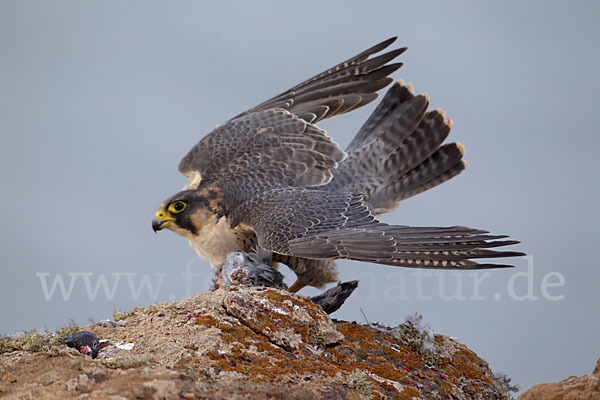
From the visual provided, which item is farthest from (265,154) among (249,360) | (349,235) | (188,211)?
(249,360)

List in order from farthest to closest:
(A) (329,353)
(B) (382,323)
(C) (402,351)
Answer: (B) (382,323) → (C) (402,351) → (A) (329,353)

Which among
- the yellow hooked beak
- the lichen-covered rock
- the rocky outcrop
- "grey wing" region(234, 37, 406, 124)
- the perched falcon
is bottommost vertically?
the lichen-covered rock

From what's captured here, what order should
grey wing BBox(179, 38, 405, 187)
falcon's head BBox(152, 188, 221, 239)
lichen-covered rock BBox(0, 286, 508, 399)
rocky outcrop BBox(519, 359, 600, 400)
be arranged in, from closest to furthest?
1. lichen-covered rock BBox(0, 286, 508, 399)
2. rocky outcrop BBox(519, 359, 600, 400)
3. falcon's head BBox(152, 188, 221, 239)
4. grey wing BBox(179, 38, 405, 187)

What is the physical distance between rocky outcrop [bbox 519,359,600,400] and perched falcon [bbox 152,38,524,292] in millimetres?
1474

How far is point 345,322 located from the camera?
5844mm

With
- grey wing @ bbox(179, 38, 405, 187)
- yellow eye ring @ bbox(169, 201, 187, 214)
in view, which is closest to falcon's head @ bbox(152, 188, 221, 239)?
yellow eye ring @ bbox(169, 201, 187, 214)

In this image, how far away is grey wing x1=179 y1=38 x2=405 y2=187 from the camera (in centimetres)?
751

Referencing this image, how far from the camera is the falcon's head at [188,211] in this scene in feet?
22.6

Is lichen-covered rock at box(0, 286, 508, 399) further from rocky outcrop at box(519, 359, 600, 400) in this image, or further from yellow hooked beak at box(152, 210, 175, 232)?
yellow hooked beak at box(152, 210, 175, 232)

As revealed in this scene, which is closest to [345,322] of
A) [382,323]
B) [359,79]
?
[382,323]

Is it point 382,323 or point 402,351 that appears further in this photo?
point 382,323

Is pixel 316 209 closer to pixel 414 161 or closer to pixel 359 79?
pixel 414 161

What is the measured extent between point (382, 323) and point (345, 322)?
0.39 metres

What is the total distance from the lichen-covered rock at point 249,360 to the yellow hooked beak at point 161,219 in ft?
4.80
